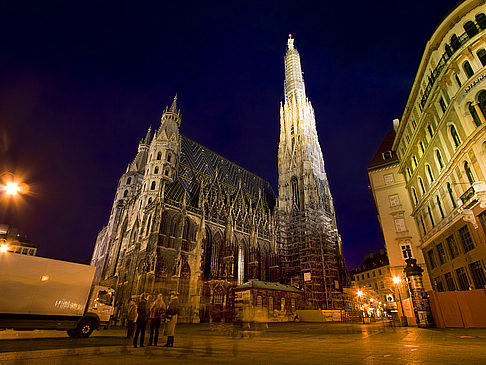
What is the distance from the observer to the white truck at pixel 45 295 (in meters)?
10.9

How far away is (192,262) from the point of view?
3397cm

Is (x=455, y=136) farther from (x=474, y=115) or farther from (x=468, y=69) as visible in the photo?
(x=468, y=69)

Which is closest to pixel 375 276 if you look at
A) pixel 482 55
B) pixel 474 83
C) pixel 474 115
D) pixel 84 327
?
pixel 474 115

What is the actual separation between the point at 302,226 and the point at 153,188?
25154 mm

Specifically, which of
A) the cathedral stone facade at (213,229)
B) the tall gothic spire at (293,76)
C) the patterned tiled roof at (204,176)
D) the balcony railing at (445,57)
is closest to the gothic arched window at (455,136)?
the balcony railing at (445,57)

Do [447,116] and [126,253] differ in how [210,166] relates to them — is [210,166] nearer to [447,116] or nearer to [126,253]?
[126,253]

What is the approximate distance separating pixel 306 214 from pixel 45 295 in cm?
3856

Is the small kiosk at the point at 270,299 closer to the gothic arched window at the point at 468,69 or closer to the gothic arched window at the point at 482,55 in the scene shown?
the gothic arched window at the point at 468,69

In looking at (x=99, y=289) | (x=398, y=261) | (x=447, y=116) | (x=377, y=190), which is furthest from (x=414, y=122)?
(x=99, y=289)

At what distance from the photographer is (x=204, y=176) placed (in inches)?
1848

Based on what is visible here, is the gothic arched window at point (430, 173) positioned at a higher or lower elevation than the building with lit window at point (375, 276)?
higher

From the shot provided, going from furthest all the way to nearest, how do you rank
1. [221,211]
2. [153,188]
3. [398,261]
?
[221,211], [153,188], [398,261]

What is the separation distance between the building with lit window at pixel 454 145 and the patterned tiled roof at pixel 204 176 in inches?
1147

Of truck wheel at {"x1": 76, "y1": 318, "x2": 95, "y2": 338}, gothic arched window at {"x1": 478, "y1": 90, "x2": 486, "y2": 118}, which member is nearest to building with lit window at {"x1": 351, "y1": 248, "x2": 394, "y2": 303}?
gothic arched window at {"x1": 478, "y1": 90, "x2": 486, "y2": 118}
